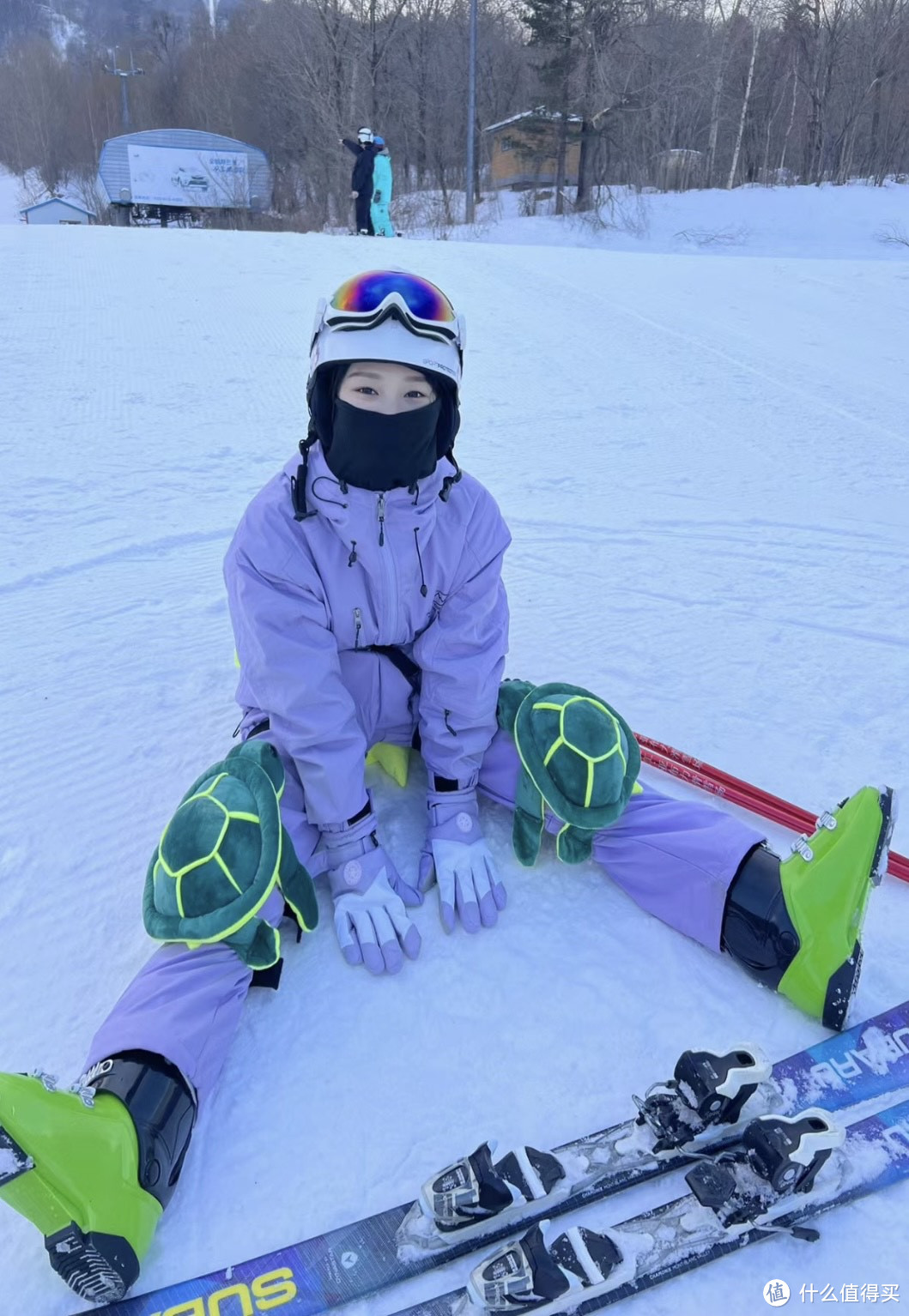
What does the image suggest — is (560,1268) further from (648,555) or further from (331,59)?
(331,59)

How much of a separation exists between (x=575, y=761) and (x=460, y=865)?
1.31ft

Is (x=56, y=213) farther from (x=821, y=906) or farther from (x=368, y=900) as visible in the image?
Result: (x=821, y=906)

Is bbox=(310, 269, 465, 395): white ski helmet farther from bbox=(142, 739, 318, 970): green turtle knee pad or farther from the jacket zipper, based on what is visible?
bbox=(142, 739, 318, 970): green turtle knee pad

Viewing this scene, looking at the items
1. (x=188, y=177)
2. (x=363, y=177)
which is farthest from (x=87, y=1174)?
(x=188, y=177)

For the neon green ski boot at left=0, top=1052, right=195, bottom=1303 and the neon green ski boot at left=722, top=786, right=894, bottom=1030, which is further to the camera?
the neon green ski boot at left=722, top=786, right=894, bottom=1030

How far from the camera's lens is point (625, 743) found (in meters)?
1.84

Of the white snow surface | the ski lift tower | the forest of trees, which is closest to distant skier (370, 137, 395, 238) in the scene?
the white snow surface

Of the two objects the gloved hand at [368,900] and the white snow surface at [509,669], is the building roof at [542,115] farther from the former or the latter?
the gloved hand at [368,900]

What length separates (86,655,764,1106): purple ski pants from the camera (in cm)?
145

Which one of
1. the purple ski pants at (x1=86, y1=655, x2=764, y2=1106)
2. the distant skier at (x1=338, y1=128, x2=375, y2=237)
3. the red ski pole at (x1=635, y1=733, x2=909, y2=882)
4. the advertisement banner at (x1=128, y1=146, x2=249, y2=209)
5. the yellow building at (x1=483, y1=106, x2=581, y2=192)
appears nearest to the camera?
the purple ski pants at (x1=86, y1=655, x2=764, y2=1106)

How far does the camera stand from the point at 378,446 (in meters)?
1.87

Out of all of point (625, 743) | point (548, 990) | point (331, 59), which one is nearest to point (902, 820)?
point (625, 743)

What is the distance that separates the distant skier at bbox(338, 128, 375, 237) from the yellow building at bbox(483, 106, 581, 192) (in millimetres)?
11257

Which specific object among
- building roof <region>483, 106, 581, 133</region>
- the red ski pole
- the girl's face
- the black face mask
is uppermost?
building roof <region>483, 106, 581, 133</region>
